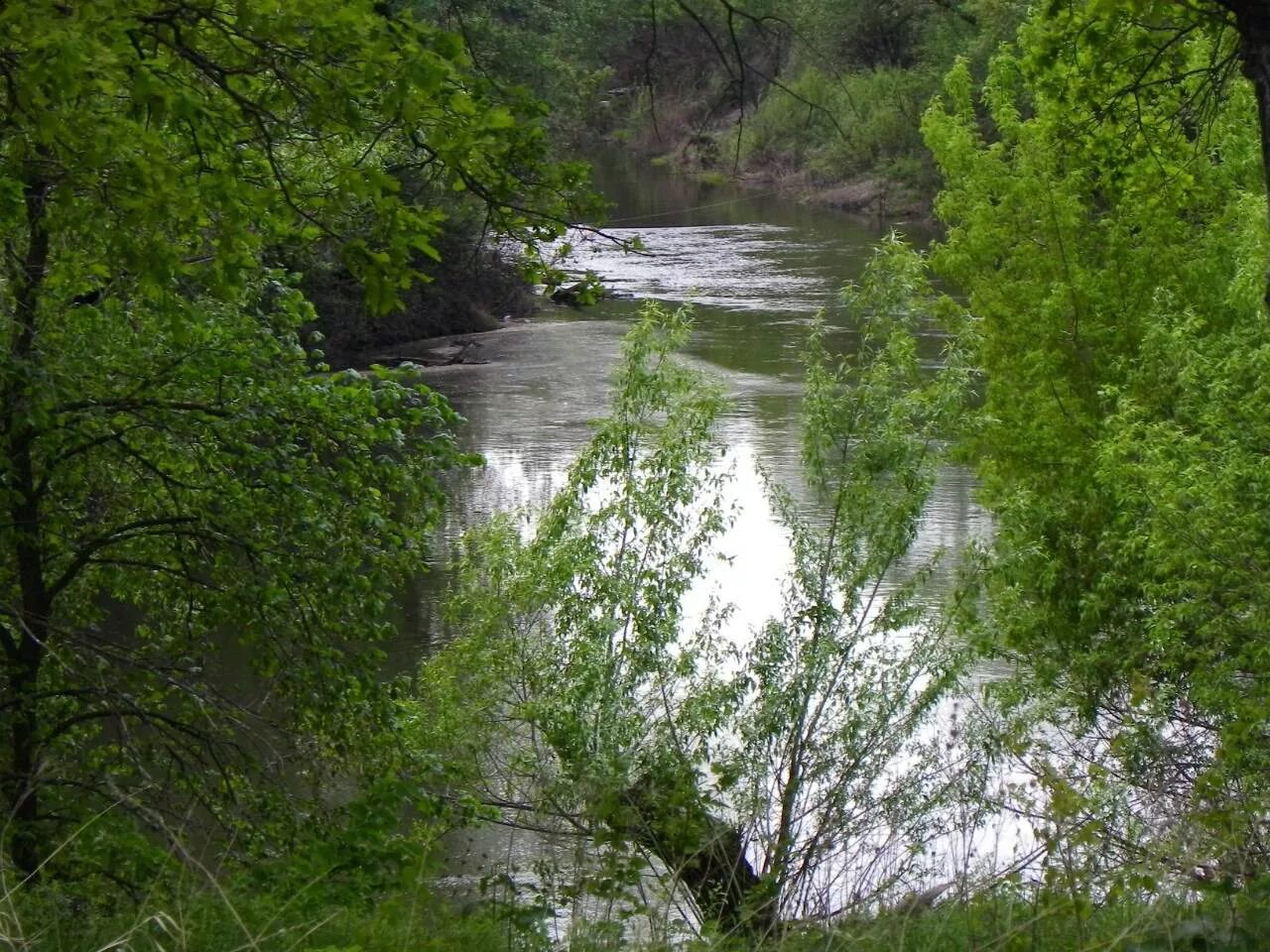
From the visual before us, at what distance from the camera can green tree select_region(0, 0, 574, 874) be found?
508cm

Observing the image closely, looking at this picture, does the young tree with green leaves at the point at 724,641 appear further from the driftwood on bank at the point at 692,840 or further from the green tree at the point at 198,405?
the green tree at the point at 198,405

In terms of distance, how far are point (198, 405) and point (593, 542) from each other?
488cm

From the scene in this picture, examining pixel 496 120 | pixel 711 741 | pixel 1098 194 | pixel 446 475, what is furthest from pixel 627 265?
pixel 496 120

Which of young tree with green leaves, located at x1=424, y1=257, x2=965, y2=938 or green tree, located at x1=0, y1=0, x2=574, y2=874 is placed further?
young tree with green leaves, located at x1=424, y1=257, x2=965, y2=938

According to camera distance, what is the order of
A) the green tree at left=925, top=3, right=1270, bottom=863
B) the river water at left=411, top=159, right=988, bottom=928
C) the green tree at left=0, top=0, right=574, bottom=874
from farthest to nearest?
the river water at left=411, top=159, right=988, bottom=928, the green tree at left=925, top=3, right=1270, bottom=863, the green tree at left=0, top=0, right=574, bottom=874

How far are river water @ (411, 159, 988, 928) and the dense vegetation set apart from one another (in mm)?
981

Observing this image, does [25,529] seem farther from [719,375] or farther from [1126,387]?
[719,375]

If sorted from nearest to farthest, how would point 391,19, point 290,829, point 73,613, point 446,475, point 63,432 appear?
point 391,19 → point 290,829 → point 63,432 → point 73,613 → point 446,475

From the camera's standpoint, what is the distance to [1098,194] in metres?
17.6

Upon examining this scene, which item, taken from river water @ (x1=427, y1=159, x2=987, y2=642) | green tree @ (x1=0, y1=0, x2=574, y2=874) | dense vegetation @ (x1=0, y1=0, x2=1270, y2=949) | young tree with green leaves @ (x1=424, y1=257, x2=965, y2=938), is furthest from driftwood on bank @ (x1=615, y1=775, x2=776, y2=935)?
river water @ (x1=427, y1=159, x2=987, y2=642)

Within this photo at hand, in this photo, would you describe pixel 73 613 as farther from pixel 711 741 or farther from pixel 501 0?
pixel 711 741

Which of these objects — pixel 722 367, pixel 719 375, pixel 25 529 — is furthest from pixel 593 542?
pixel 722 367

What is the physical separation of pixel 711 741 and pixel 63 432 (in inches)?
240

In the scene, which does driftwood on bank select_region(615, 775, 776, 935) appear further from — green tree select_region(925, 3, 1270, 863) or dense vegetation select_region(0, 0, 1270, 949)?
green tree select_region(925, 3, 1270, 863)
